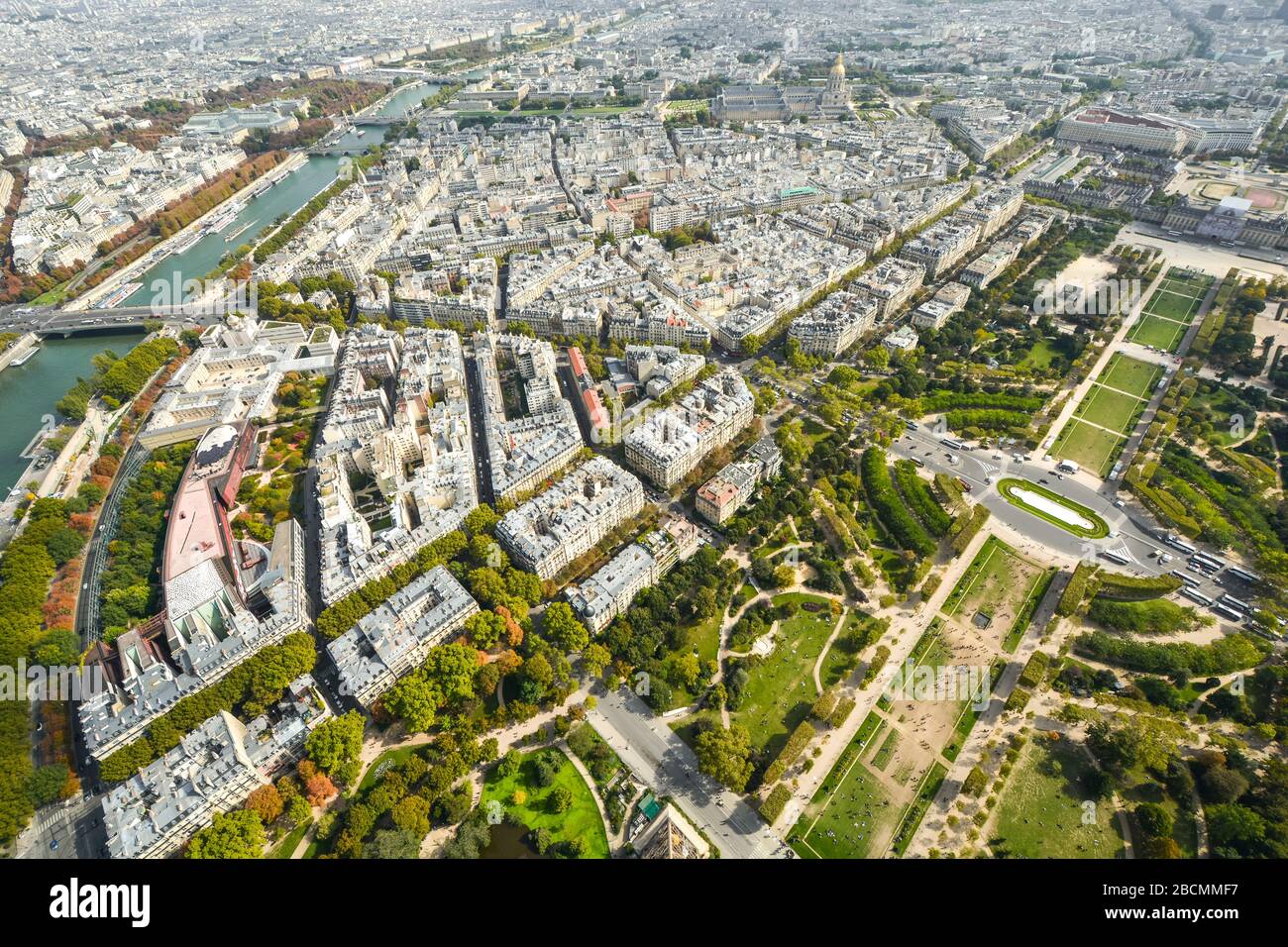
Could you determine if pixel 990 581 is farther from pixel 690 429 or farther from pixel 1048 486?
pixel 690 429

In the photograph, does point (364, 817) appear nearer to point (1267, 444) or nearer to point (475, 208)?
point (1267, 444)

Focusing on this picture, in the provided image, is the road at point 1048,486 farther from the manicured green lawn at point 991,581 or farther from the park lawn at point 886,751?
the park lawn at point 886,751

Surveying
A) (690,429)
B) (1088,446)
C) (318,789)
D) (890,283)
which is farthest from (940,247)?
(318,789)

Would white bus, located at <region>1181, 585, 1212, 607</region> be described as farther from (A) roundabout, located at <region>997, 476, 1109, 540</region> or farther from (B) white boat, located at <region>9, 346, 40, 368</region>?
(B) white boat, located at <region>9, 346, 40, 368</region>

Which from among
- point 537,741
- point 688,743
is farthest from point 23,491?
point 688,743

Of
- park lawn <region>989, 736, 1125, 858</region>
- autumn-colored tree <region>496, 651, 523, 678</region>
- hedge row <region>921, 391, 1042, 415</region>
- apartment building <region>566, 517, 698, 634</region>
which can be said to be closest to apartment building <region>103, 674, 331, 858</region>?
autumn-colored tree <region>496, 651, 523, 678</region>

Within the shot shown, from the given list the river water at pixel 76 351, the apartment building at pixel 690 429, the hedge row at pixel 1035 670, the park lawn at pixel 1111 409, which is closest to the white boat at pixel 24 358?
the river water at pixel 76 351
